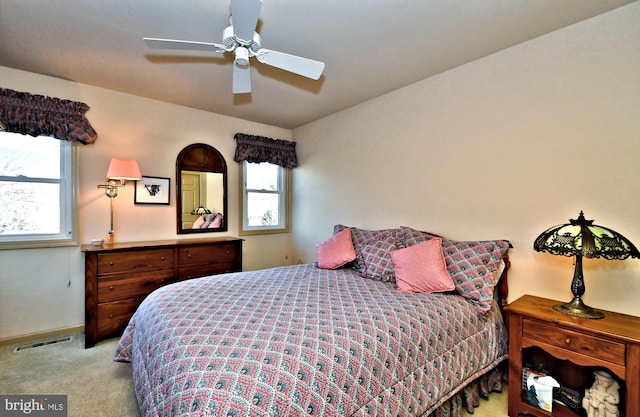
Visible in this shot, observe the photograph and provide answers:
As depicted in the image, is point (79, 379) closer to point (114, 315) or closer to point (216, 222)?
point (114, 315)

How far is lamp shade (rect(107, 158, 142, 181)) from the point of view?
294cm

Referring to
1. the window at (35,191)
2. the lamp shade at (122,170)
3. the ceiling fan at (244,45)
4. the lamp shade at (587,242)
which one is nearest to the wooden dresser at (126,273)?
the window at (35,191)

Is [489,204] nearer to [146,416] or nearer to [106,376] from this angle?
[146,416]

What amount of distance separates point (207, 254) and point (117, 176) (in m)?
1.22

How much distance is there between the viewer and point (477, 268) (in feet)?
6.81

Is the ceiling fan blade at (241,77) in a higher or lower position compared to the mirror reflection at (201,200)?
higher

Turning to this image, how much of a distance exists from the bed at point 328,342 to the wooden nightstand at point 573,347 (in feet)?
0.66

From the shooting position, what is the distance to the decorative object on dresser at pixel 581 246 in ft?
5.18

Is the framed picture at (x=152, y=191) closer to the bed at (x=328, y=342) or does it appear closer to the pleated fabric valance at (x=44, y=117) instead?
the pleated fabric valance at (x=44, y=117)

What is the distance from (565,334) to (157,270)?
3.40m

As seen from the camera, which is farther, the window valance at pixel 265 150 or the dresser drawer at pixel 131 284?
the window valance at pixel 265 150

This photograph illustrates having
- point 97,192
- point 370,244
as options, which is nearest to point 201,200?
point 97,192

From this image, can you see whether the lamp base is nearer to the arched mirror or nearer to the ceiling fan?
the ceiling fan

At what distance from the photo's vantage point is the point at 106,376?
7.22 feet
